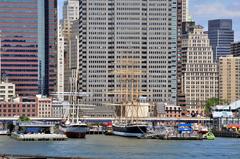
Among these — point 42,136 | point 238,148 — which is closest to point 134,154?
point 238,148

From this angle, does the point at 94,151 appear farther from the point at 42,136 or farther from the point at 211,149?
the point at 42,136

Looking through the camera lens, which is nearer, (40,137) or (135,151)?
(135,151)

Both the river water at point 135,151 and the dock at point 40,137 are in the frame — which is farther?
the dock at point 40,137

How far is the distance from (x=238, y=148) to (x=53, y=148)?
117 ft

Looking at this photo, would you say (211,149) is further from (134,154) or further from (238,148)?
(134,154)

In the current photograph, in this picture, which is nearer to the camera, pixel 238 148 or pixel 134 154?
pixel 134 154

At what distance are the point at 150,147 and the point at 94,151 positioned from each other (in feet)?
67.3

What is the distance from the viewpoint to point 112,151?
14762cm

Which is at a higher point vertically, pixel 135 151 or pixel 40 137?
pixel 40 137

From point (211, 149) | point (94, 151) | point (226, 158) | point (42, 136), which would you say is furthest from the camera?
point (42, 136)

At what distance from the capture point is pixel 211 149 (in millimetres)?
158625

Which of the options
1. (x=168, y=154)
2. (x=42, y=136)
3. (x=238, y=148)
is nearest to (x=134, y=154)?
(x=168, y=154)

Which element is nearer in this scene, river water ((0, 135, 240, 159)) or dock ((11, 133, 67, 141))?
river water ((0, 135, 240, 159))

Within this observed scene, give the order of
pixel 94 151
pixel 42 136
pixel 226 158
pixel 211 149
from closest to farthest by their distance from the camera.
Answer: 1. pixel 226 158
2. pixel 94 151
3. pixel 211 149
4. pixel 42 136
